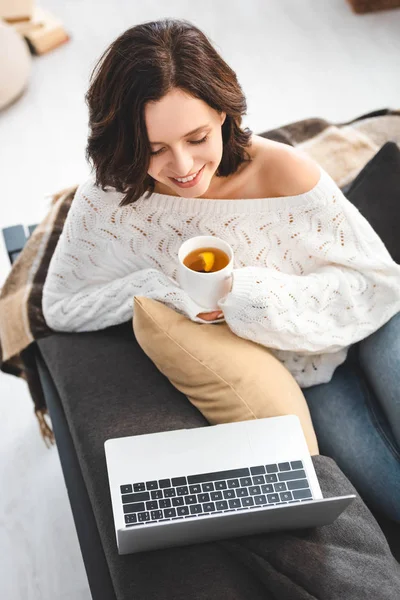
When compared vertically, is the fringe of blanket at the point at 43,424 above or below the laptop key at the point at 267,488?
below

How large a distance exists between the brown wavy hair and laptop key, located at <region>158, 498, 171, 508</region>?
1.93 ft

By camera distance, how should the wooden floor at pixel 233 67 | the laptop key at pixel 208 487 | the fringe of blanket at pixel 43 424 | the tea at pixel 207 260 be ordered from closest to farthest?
the laptop key at pixel 208 487 → the tea at pixel 207 260 → the fringe of blanket at pixel 43 424 → the wooden floor at pixel 233 67

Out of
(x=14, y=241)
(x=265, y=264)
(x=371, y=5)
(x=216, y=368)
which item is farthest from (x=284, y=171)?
(x=371, y=5)

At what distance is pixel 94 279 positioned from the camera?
1.62m

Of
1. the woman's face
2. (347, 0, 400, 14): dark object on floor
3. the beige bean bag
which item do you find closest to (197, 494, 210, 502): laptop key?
the woman's face

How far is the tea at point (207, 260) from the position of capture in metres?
1.38

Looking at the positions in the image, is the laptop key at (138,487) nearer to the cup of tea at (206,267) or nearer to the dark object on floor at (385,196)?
the cup of tea at (206,267)

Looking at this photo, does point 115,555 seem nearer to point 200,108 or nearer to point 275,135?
point 200,108

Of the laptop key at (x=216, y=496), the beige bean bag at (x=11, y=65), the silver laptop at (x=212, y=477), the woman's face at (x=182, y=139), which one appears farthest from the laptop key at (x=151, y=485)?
the beige bean bag at (x=11, y=65)

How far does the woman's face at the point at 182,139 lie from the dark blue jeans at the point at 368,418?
0.54 m

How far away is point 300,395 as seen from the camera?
4.84 feet

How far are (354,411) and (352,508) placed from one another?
1.02 ft

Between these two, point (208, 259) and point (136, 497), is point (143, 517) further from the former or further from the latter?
point (208, 259)

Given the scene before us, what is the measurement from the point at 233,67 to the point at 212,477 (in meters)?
2.21
